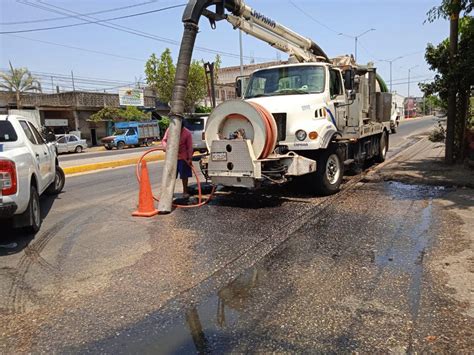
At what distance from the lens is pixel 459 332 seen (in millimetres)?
3207

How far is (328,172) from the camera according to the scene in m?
8.52

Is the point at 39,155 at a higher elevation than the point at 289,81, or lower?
lower

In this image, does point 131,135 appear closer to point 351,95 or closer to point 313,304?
point 351,95

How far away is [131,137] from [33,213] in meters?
31.0

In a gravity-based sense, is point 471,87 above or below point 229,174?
above

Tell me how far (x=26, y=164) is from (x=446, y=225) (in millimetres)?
6203

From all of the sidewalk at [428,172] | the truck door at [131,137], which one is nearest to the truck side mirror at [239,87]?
the sidewalk at [428,172]

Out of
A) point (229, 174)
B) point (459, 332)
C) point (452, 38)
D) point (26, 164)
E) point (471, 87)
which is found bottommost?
point (459, 332)

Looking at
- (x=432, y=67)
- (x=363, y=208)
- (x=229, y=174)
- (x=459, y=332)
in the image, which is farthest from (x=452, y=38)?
(x=459, y=332)

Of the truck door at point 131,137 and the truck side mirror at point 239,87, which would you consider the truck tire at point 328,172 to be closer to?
the truck side mirror at point 239,87

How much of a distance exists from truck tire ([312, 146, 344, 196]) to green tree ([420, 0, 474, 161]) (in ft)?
14.8

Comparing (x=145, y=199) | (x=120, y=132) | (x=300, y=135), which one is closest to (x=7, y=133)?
(x=145, y=199)

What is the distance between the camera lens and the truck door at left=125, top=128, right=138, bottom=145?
117ft

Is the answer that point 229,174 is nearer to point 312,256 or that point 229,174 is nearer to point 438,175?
point 312,256
